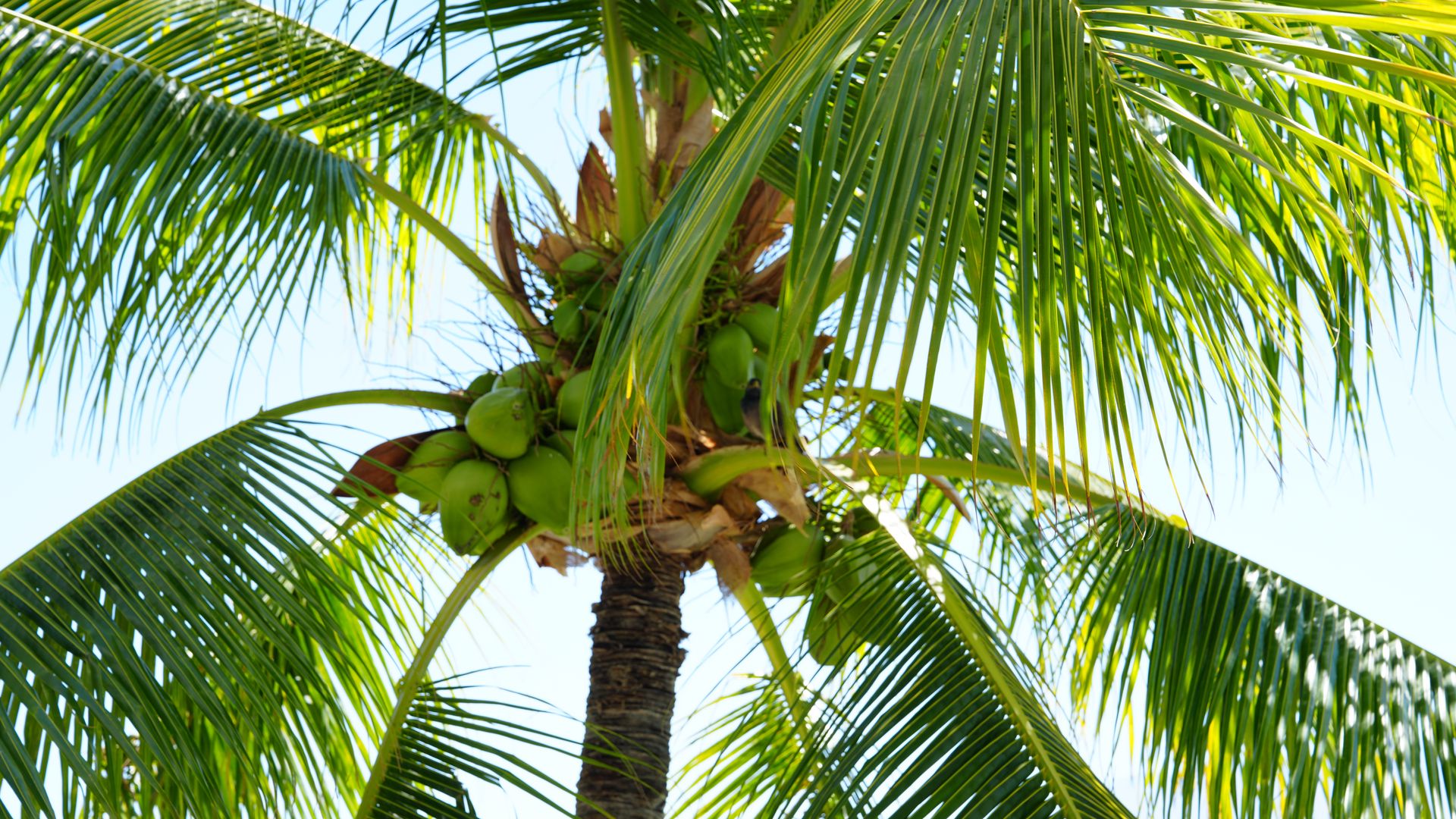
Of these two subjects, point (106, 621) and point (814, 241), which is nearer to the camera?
point (814, 241)

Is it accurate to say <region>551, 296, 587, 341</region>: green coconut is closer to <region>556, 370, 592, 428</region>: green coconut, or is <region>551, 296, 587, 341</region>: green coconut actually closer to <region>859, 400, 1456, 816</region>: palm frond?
<region>556, 370, 592, 428</region>: green coconut

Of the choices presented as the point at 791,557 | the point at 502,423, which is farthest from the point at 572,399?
the point at 791,557

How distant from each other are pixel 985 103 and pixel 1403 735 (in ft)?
5.59

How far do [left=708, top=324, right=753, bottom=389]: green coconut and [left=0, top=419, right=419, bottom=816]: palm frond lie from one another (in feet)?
2.28

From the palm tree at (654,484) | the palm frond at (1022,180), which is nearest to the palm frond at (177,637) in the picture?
the palm tree at (654,484)

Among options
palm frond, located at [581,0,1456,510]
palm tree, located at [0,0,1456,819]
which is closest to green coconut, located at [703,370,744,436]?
palm tree, located at [0,0,1456,819]

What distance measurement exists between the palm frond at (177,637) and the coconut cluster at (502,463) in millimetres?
142

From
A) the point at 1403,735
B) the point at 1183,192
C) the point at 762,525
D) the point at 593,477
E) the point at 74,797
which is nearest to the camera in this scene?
the point at 1183,192

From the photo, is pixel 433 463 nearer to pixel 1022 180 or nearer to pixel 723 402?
pixel 723 402

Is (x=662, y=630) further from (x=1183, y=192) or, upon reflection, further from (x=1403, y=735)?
(x=1183, y=192)

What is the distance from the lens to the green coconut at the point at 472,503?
2850 millimetres

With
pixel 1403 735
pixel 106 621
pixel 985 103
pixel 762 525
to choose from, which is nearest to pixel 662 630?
pixel 762 525

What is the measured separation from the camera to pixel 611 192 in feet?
10.6

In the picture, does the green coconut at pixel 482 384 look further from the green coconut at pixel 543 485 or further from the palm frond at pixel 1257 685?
the palm frond at pixel 1257 685
